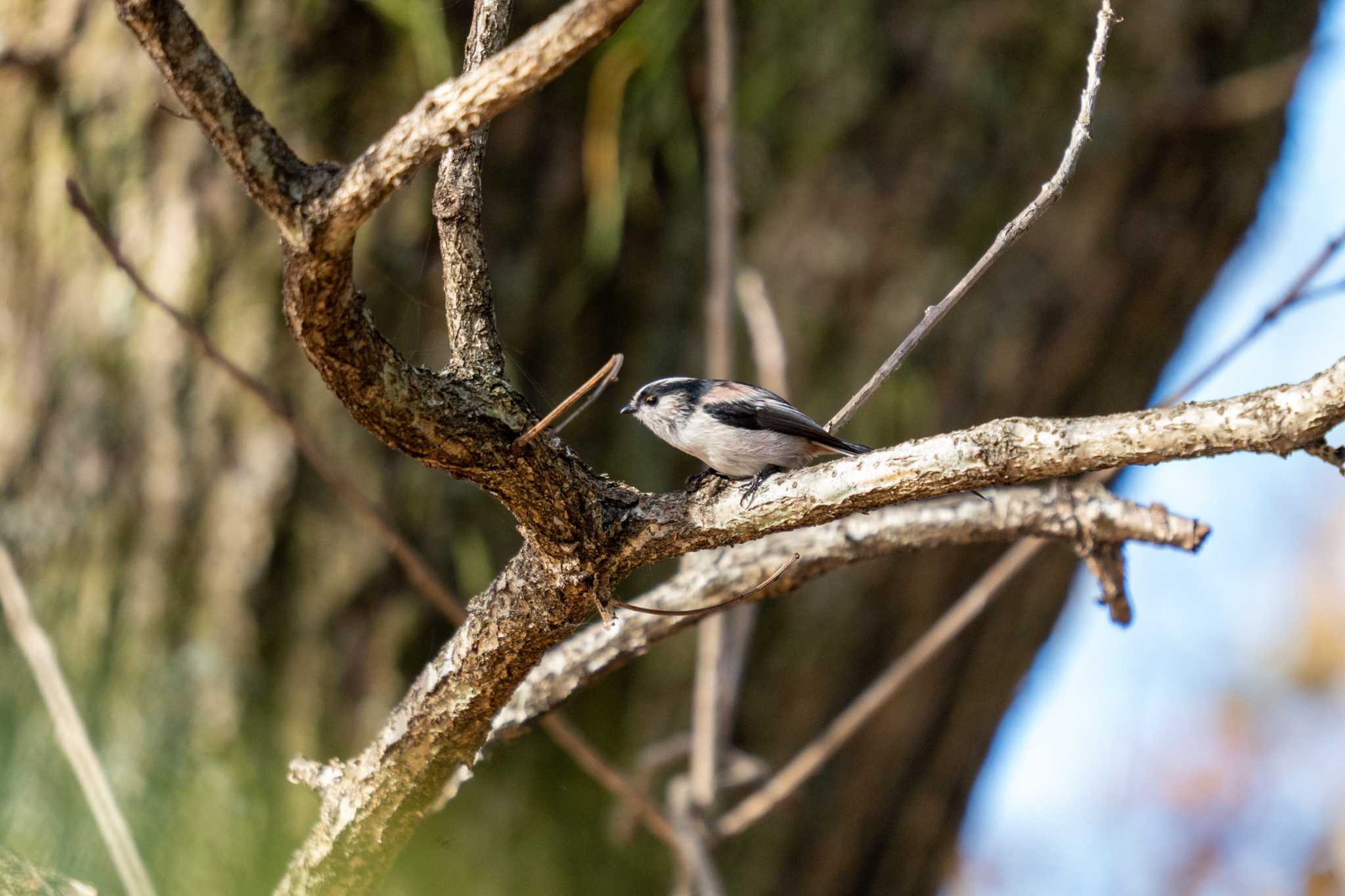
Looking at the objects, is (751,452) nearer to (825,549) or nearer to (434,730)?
(825,549)

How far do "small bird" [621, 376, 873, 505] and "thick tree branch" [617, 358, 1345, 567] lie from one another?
0.83 metres

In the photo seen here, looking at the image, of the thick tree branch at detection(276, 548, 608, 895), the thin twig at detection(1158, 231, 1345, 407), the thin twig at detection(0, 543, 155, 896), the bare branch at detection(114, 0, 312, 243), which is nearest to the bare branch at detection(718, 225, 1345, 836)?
the thin twig at detection(1158, 231, 1345, 407)

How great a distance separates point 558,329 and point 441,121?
8.61 ft

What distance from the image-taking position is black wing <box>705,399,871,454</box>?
100 inches

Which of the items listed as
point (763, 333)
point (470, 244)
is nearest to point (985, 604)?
point (763, 333)

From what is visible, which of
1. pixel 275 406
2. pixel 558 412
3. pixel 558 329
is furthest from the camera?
pixel 558 329

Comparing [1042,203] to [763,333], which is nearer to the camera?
[1042,203]

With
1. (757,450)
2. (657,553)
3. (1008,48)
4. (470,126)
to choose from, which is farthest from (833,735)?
(1008,48)

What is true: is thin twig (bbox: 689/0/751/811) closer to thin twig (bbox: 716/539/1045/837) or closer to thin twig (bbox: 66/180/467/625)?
thin twig (bbox: 716/539/1045/837)

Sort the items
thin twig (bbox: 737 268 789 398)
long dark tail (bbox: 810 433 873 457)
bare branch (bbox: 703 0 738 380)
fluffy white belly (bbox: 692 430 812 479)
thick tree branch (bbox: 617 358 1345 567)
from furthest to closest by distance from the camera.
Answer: bare branch (bbox: 703 0 738 380)
thin twig (bbox: 737 268 789 398)
long dark tail (bbox: 810 433 873 457)
fluffy white belly (bbox: 692 430 812 479)
thick tree branch (bbox: 617 358 1345 567)

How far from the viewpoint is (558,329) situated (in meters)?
3.84

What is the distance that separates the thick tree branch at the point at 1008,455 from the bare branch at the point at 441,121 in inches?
25.4

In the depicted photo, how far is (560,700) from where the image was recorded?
2.22m

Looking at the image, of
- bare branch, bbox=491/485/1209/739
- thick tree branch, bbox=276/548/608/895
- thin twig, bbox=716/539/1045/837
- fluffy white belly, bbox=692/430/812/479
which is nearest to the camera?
thick tree branch, bbox=276/548/608/895
